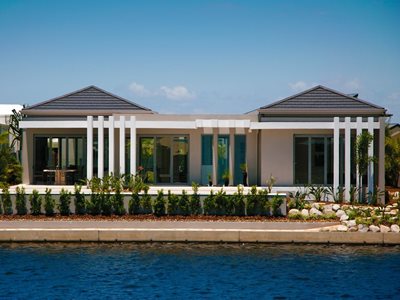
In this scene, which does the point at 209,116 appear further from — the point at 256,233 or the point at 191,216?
the point at 256,233

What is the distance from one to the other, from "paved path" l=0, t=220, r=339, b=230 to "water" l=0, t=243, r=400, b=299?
1.58m

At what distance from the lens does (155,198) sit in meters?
→ 23.8

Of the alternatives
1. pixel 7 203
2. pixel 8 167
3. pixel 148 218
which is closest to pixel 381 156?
pixel 148 218

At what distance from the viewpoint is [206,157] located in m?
30.7

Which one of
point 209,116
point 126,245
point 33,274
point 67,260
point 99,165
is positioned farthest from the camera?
point 209,116

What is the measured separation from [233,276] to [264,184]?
12.8m

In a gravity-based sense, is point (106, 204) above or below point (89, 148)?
below

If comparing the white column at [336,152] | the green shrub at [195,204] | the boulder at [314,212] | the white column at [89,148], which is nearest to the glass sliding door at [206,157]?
the white column at [89,148]

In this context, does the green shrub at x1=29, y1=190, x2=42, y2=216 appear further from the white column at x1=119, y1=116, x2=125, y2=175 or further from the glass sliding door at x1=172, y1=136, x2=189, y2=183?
the glass sliding door at x1=172, y1=136, x2=189, y2=183

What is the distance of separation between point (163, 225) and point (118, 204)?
8.74 feet

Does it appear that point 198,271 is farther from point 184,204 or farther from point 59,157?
point 59,157

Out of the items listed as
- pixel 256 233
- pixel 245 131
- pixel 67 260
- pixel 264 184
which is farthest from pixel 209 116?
pixel 67 260

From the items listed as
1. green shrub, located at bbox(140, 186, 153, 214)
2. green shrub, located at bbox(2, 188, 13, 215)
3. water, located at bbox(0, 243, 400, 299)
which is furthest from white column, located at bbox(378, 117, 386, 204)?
green shrub, located at bbox(2, 188, 13, 215)

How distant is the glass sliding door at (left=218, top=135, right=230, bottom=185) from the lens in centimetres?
3058
